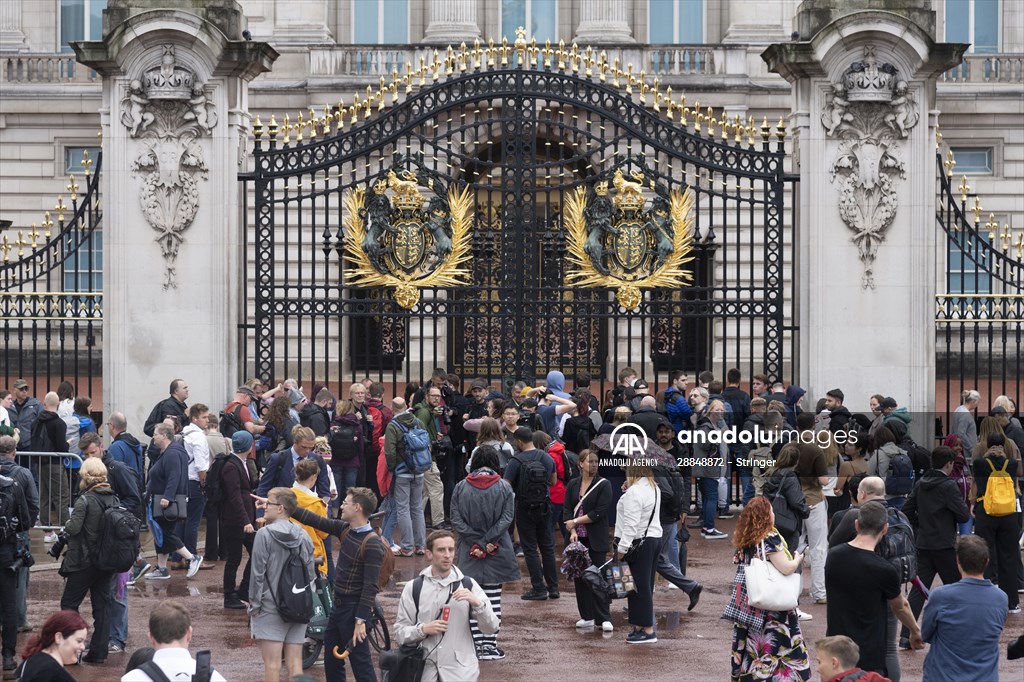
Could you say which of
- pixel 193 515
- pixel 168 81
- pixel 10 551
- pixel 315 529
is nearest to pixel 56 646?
pixel 315 529

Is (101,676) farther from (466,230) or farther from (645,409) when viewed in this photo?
(466,230)

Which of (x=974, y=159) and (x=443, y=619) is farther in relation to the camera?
(x=974, y=159)

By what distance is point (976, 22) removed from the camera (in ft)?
113

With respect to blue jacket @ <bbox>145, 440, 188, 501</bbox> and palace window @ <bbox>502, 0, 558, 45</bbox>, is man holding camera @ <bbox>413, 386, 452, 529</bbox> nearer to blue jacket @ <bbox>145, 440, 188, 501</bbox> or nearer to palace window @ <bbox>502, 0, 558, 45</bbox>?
blue jacket @ <bbox>145, 440, 188, 501</bbox>

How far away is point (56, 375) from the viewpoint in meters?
27.6

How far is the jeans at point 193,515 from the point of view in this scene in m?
15.1

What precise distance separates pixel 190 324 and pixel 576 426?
4404 mm

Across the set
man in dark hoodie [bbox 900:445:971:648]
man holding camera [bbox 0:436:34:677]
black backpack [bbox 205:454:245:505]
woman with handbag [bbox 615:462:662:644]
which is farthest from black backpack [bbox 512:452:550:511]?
man holding camera [bbox 0:436:34:677]

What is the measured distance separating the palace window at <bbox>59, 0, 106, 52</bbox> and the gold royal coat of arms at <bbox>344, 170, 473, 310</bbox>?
1816 centimetres

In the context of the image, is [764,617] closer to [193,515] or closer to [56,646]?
[56,646]

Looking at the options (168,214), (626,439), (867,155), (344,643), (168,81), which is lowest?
(344,643)

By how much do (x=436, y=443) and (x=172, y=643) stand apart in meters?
8.68

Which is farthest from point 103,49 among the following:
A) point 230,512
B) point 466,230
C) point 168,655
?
point 168,655

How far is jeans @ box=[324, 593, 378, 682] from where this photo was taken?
10195 millimetres
